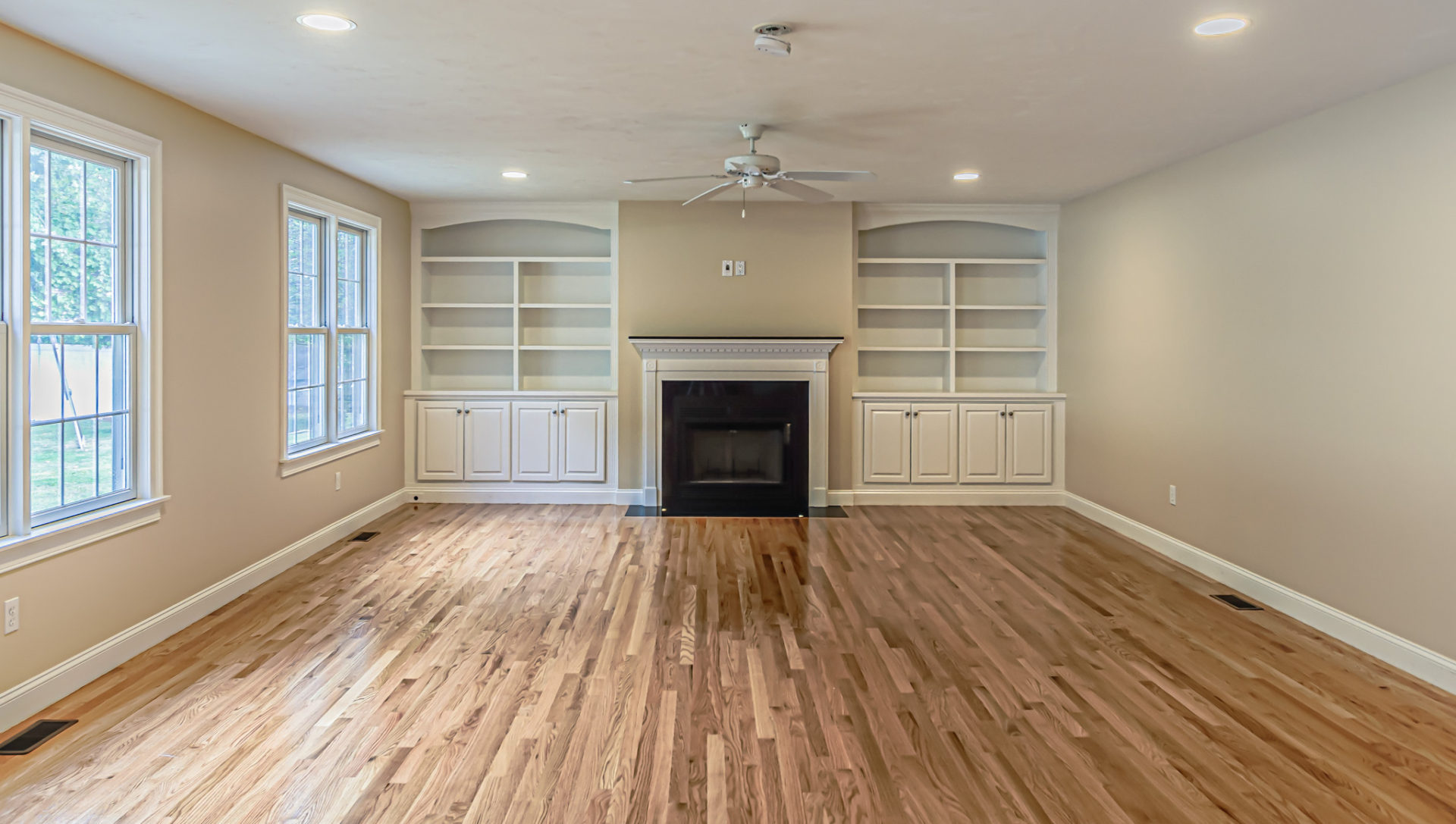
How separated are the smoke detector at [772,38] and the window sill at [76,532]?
305 cm

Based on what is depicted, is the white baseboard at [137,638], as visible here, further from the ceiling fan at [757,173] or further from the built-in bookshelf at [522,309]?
the ceiling fan at [757,173]

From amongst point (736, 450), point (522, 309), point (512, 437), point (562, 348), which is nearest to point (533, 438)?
point (512, 437)

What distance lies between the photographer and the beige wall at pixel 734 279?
6.63 meters

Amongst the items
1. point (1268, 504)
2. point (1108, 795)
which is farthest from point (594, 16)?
point (1268, 504)

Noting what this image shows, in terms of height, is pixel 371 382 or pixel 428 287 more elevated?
pixel 428 287

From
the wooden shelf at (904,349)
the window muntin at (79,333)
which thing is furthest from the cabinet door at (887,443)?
the window muntin at (79,333)

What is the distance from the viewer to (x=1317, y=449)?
3.94 meters

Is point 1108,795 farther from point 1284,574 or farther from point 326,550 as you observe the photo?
point 326,550

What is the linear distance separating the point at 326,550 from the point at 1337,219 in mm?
5683

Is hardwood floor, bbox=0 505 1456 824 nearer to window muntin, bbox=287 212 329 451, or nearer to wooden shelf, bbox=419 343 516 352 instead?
window muntin, bbox=287 212 329 451

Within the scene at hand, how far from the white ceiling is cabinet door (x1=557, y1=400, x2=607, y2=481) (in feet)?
7.56

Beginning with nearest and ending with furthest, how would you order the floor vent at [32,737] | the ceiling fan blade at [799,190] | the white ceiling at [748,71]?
1. the floor vent at [32,737]
2. the white ceiling at [748,71]
3. the ceiling fan blade at [799,190]

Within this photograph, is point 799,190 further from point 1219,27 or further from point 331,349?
point 331,349

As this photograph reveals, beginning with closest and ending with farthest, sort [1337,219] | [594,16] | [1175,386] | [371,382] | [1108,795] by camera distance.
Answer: [1108,795] → [594,16] → [1337,219] → [1175,386] → [371,382]
